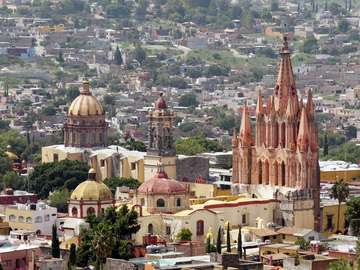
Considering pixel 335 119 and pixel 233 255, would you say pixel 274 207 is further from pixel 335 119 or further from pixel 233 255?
pixel 335 119

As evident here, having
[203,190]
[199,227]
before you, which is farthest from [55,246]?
[203,190]

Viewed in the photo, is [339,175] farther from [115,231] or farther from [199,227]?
[115,231]

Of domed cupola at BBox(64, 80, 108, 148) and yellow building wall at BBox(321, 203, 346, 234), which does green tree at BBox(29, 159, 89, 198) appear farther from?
yellow building wall at BBox(321, 203, 346, 234)

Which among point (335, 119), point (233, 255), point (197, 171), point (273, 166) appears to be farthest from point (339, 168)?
point (335, 119)

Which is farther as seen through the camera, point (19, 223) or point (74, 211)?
point (74, 211)

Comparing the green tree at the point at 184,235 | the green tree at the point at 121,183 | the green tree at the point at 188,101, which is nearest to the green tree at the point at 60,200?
the green tree at the point at 121,183

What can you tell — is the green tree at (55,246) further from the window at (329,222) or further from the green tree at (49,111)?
the green tree at (49,111)
